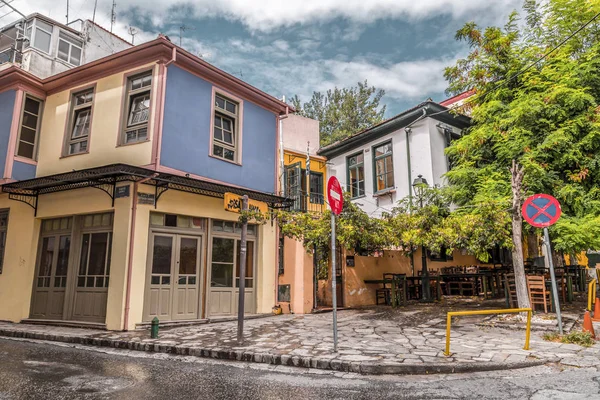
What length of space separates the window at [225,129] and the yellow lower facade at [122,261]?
148 centimetres

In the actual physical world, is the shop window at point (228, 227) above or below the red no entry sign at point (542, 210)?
above

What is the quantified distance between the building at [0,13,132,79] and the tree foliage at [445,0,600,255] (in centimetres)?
1418

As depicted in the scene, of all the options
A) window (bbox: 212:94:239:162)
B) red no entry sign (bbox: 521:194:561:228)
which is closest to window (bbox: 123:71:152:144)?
window (bbox: 212:94:239:162)

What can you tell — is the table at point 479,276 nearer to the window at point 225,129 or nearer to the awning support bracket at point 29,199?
the window at point 225,129

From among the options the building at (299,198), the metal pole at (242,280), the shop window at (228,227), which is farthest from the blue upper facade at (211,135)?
the metal pole at (242,280)

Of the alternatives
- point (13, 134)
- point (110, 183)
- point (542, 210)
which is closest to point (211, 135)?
point (110, 183)

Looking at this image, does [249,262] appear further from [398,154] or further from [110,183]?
[398,154]

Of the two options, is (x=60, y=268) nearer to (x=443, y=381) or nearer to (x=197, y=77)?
(x=197, y=77)

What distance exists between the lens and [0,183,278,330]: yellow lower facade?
32.8ft

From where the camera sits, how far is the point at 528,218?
8062 millimetres

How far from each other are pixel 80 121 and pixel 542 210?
40.0 feet

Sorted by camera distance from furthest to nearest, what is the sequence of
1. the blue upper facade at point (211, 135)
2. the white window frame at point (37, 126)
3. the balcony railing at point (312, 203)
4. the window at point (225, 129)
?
the balcony railing at point (312, 203) → the white window frame at point (37, 126) → the window at point (225, 129) → the blue upper facade at point (211, 135)

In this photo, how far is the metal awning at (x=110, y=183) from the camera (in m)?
9.34

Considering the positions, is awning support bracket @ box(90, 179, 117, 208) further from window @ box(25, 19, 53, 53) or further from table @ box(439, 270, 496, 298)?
table @ box(439, 270, 496, 298)
